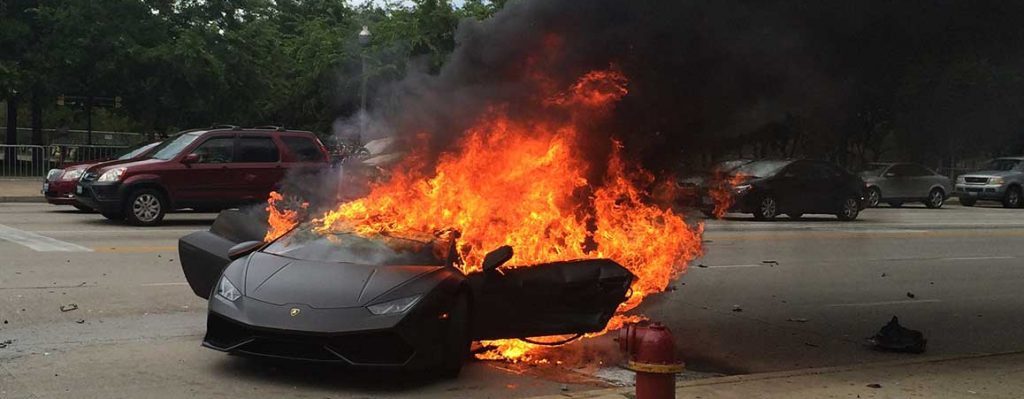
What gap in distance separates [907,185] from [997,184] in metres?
4.23

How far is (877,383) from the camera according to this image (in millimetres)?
6273

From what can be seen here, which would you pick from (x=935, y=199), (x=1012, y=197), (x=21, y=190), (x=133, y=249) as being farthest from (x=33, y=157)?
(x=1012, y=197)

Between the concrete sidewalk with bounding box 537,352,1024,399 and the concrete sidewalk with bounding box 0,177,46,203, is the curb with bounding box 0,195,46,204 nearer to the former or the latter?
the concrete sidewalk with bounding box 0,177,46,203

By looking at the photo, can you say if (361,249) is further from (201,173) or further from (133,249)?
(201,173)

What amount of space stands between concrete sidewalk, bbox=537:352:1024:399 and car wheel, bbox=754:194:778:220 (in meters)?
13.8

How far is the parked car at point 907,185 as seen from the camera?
28.6 meters

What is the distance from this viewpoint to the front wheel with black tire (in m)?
31.3

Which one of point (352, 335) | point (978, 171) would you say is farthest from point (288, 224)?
point (978, 171)

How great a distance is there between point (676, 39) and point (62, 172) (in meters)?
13.7

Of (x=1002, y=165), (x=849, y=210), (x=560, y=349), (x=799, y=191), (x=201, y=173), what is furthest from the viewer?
(x=1002, y=165)

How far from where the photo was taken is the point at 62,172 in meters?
17.5

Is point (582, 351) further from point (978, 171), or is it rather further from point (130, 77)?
point (978, 171)

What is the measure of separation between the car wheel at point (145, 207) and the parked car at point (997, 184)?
2603cm

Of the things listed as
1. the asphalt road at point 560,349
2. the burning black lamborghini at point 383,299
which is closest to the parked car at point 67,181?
the asphalt road at point 560,349
